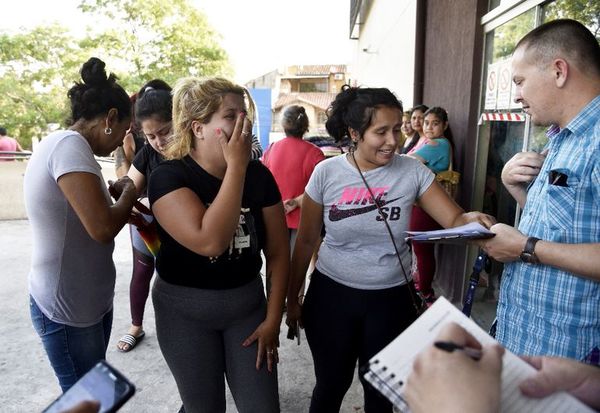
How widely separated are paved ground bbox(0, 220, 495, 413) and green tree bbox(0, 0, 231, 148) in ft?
49.3

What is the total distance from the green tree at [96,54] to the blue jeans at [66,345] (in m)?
17.2

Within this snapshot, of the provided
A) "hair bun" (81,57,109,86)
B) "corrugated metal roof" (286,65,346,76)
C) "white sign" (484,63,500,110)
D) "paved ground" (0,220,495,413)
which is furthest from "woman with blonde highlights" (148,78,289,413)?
"corrugated metal roof" (286,65,346,76)

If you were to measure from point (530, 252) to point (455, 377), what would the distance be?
954 millimetres

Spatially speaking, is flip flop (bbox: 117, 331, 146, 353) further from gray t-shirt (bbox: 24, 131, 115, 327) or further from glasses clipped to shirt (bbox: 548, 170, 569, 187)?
glasses clipped to shirt (bbox: 548, 170, 569, 187)

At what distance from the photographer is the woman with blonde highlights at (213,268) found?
1.64 metres

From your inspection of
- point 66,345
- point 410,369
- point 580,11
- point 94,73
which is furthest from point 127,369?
point 580,11

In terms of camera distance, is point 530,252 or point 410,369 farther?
point 530,252

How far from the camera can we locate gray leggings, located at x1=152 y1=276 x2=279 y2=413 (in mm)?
1708

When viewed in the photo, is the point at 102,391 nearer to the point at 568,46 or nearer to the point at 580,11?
the point at 568,46

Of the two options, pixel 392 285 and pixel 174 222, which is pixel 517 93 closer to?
pixel 392 285

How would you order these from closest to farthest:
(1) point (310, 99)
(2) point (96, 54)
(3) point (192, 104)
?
1. (3) point (192, 104)
2. (2) point (96, 54)
3. (1) point (310, 99)

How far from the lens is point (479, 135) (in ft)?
13.1

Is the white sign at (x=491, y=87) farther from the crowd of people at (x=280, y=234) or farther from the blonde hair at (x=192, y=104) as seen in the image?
the blonde hair at (x=192, y=104)

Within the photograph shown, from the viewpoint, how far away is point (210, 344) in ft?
5.71
